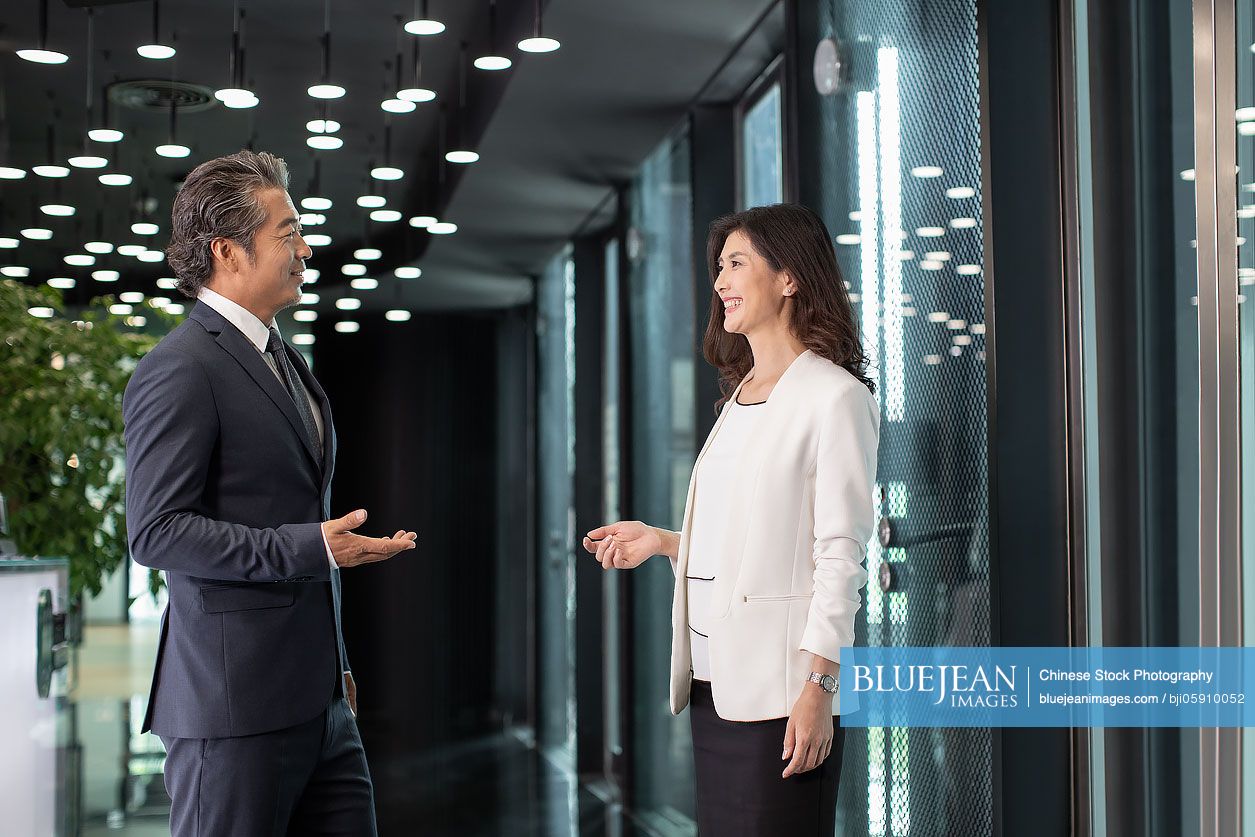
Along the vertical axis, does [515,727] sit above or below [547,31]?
below

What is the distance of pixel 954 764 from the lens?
2824 mm

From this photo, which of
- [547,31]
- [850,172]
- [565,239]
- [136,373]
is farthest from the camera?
[565,239]

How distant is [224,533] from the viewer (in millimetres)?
1800

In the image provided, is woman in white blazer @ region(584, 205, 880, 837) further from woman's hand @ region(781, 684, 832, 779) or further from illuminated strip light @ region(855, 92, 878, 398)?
illuminated strip light @ region(855, 92, 878, 398)

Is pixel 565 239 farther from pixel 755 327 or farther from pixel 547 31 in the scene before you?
pixel 755 327

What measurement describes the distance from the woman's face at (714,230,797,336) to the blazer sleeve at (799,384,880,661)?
236 millimetres

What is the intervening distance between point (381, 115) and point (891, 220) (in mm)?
3491

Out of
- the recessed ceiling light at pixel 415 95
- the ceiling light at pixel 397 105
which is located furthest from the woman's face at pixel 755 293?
the ceiling light at pixel 397 105

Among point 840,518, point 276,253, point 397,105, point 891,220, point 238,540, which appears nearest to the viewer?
point 238,540

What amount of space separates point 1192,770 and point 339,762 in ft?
4.98

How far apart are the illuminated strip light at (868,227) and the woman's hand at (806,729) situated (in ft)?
4.97

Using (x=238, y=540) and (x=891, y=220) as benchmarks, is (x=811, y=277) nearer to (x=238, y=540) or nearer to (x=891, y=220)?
(x=238, y=540)

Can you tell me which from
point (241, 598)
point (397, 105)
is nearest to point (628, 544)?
point (241, 598)

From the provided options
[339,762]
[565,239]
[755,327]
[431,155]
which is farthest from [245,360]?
[565,239]
